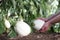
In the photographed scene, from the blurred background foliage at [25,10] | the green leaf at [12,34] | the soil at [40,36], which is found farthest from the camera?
the soil at [40,36]

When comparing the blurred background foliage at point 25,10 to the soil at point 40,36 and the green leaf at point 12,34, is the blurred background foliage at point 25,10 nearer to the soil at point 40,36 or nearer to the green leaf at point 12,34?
the green leaf at point 12,34

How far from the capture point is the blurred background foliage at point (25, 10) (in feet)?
16.6

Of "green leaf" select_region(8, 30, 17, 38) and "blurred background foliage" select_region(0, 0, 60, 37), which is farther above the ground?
"blurred background foliage" select_region(0, 0, 60, 37)

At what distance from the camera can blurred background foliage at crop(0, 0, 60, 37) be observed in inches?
199

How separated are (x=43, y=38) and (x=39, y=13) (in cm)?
51

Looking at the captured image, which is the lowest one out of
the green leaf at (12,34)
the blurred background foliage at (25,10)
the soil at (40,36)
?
the soil at (40,36)

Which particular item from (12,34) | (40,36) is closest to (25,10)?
(12,34)

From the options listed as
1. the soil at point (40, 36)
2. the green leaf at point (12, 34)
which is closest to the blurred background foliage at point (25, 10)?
the green leaf at point (12, 34)

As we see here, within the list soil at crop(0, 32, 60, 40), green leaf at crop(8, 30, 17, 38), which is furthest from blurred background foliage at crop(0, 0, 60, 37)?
soil at crop(0, 32, 60, 40)

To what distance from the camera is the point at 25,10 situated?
208 inches

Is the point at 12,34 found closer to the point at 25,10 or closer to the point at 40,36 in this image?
the point at 25,10

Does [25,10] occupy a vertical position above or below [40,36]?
above

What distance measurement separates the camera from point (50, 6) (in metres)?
5.93

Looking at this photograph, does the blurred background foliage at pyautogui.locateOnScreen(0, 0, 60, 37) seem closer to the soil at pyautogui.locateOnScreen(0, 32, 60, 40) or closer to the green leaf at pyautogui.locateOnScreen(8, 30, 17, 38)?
the green leaf at pyautogui.locateOnScreen(8, 30, 17, 38)
